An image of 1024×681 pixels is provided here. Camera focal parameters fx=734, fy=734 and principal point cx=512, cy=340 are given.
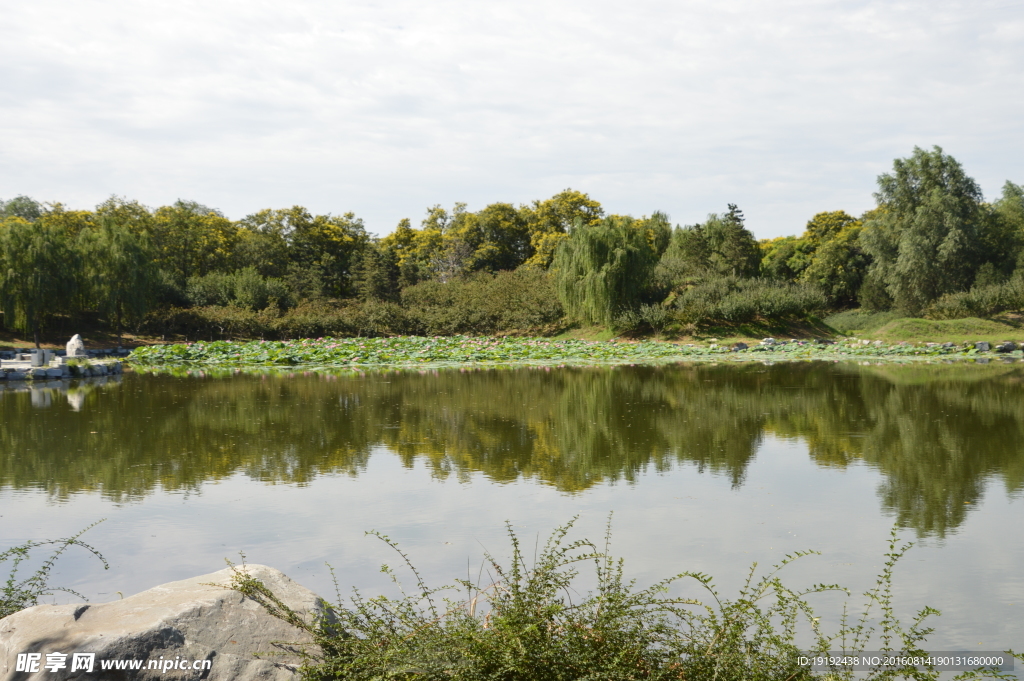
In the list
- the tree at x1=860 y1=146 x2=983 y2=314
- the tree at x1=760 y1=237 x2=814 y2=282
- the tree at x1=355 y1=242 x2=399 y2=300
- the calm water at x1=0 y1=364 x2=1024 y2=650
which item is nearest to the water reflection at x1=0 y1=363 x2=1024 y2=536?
the calm water at x1=0 y1=364 x2=1024 y2=650

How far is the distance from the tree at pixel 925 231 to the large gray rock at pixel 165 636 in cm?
3976

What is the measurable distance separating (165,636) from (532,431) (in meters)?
7.71

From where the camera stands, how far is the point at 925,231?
37.3 meters

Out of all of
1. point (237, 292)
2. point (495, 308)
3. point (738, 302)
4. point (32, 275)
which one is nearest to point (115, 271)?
point (32, 275)

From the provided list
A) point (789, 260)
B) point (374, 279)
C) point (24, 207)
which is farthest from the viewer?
point (24, 207)

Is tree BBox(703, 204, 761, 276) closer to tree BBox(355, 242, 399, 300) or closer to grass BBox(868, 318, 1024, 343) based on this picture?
grass BBox(868, 318, 1024, 343)

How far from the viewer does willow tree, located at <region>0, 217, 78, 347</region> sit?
99.0 feet

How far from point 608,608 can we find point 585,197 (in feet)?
181

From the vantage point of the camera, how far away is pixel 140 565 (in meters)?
5.15

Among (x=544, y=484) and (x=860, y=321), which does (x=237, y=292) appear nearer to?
(x=860, y=321)

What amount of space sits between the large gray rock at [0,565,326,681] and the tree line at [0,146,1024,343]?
29.9m

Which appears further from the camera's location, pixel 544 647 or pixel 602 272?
pixel 602 272

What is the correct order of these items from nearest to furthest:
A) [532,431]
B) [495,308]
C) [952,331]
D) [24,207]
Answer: [532,431] < [952,331] < [495,308] < [24,207]

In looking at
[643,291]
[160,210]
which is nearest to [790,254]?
[643,291]
